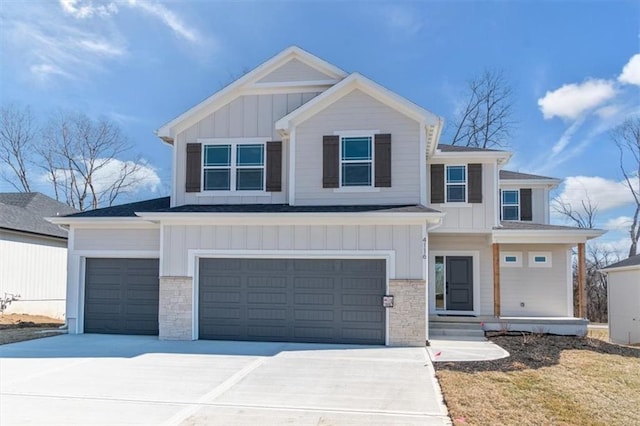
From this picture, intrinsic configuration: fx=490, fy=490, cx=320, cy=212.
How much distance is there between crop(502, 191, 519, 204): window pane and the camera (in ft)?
53.0

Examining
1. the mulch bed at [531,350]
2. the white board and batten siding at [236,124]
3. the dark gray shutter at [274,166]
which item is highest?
the white board and batten siding at [236,124]

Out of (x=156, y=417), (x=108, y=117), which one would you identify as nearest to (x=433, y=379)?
(x=156, y=417)

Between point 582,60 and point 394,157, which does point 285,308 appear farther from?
point 582,60

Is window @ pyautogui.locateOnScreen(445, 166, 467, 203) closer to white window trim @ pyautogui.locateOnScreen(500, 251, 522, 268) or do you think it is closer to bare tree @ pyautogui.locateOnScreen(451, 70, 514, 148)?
white window trim @ pyautogui.locateOnScreen(500, 251, 522, 268)

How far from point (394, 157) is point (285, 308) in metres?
4.42

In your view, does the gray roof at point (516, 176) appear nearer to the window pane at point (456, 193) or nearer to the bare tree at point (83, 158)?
the window pane at point (456, 193)

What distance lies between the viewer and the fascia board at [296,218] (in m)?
10.6

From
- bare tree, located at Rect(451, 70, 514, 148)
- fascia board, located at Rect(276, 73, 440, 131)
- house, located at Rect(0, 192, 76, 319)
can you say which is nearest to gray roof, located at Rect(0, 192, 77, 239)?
house, located at Rect(0, 192, 76, 319)

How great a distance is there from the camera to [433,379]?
760 centimetres

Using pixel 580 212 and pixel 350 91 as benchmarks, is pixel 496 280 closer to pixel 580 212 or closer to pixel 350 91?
pixel 350 91

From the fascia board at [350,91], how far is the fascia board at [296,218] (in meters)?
2.49

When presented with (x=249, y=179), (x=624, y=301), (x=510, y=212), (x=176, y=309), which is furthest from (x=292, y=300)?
(x=624, y=301)

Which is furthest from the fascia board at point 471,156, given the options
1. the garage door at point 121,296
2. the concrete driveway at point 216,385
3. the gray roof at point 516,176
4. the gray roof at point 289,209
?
the garage door at point 121,296

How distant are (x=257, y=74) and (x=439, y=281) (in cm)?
791
